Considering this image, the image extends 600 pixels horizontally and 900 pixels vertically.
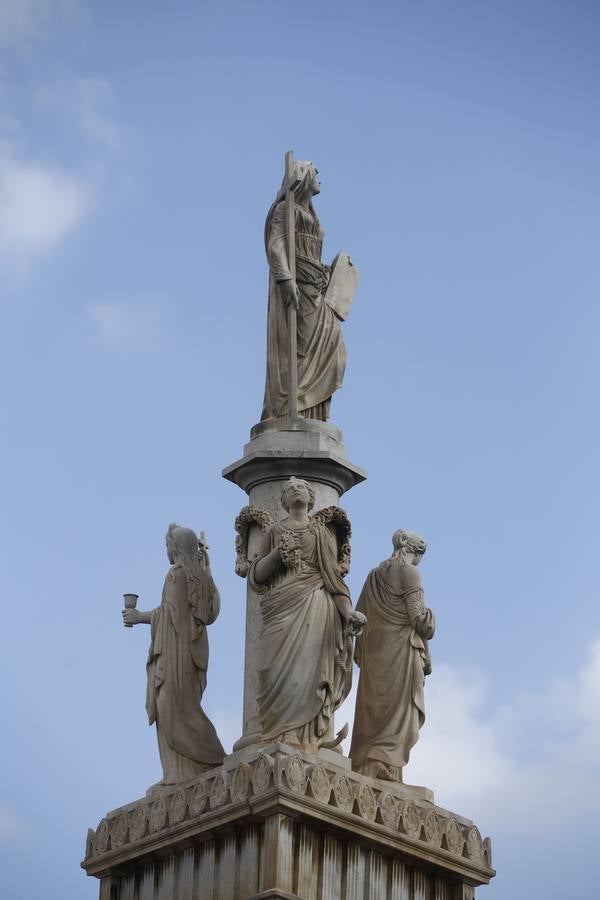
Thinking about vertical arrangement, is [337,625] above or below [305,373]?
below

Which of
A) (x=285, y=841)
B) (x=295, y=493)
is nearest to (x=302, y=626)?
(x=295, y=493)

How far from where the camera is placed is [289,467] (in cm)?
2414

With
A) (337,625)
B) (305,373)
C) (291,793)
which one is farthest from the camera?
(305,373)

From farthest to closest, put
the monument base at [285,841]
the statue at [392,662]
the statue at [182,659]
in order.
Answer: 1. the statue at [182,659]
2. the statue at [392,662]
3. the monument base at [285,841]

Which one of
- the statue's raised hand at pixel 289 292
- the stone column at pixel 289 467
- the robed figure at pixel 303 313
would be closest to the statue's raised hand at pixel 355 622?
the stone column at pixel 289 467

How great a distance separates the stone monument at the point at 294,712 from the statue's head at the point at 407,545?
2cm

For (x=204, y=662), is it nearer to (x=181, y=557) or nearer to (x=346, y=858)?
(x=181, y=557)

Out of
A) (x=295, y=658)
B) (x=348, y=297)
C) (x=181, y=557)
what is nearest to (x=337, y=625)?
(x=295, y=658)

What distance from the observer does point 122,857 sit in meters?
23.2

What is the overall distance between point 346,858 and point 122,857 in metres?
2.50

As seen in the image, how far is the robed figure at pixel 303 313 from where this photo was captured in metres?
25.0

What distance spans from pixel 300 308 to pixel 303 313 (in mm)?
65

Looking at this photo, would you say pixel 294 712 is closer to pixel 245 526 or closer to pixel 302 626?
pixel 302 626

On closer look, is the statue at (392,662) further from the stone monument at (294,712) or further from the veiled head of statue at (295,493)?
the veiled head of statue at (295,493)
